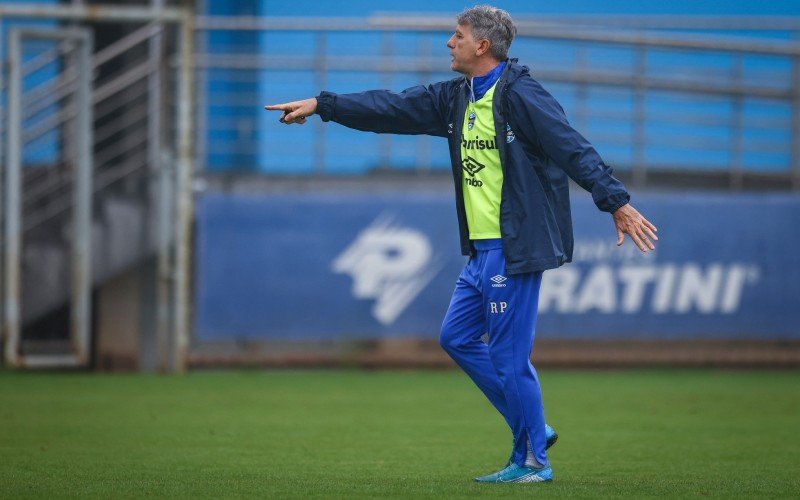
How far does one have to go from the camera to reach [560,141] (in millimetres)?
5914

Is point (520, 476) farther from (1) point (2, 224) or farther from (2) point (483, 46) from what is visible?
(1) point (2, 224)

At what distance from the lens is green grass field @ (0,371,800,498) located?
595 cm

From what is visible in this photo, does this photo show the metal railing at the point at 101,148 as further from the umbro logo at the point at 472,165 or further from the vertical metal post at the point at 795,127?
the umbro logo at the point at 472,165

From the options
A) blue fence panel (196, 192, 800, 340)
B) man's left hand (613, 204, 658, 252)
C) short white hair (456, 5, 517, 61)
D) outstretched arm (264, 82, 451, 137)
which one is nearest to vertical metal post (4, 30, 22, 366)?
blue fence panel (196, 192, 800, 340)

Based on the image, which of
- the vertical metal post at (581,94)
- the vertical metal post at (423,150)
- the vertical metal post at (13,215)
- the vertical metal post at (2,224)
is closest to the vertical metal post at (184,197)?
the vertical metal post at (13,215)

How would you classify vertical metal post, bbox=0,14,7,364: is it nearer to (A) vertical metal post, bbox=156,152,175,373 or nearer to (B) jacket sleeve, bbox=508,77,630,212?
(A) vertical metal post, bbox=156,152,175,373

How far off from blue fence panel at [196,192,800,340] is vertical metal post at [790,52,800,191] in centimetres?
76

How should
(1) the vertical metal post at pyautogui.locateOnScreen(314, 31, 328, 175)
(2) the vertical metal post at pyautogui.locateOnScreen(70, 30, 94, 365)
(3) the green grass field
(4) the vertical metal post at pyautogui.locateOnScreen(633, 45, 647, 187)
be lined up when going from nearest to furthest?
(3) the green grass field → (2) the vertical metal post at pyautogui.locateOnScreen(70, 30, 94, 365) → (1) the vertical metal post at pyautogui.locateOnScreen(314, 31, 328, 175) → (4) the vertical metal post at pyautogui.locateOnScreen(633, 45, 647, 187)

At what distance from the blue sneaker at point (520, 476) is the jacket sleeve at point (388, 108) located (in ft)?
5.36

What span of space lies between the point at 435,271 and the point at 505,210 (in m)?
7.02

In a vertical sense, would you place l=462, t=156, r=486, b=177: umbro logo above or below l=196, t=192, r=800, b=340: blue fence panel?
above

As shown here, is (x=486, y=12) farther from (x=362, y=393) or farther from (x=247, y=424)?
(x=362, y=393)

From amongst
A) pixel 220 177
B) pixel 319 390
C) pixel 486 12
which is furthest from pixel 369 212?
pixel 486 12

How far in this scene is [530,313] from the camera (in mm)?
6156
